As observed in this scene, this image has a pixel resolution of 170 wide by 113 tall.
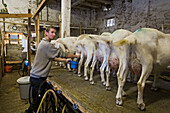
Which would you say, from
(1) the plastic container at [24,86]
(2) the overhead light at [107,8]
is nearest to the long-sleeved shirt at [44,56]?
(1) the plastic container at [24,86]

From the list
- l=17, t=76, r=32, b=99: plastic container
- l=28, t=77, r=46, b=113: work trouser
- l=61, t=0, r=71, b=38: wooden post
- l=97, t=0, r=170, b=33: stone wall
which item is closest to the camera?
l=28, t=77, r=46, b=113: work trouser

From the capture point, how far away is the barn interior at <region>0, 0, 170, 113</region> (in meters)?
1.90

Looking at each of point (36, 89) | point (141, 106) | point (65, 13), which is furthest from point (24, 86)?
point (141, 106)

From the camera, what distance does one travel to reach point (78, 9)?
12195 mm

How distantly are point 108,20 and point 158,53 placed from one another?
978 cm

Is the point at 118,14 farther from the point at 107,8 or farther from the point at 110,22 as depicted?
the point at 107,8

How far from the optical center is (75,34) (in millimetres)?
12164

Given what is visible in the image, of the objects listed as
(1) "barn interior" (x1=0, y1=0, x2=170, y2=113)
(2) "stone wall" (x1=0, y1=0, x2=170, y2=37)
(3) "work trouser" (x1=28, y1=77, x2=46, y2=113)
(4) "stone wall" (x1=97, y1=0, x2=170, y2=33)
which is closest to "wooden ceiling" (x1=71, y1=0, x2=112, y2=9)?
(1) "barn interior" (x1=0, y1=0, x2=170, y2=113)

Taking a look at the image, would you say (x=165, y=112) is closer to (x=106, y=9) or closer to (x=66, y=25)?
(x=66, y=25)

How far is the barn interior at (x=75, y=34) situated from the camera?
1901mm

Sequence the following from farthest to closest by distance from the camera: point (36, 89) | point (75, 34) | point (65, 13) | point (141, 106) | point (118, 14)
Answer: point (75, 34) → point (118, 14) → point (65, 13) → point (36, 89) → point (141, 106)

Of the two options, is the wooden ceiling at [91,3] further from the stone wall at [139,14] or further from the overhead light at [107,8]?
the stone wall at [139,14]

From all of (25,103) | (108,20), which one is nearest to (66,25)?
(25,103)

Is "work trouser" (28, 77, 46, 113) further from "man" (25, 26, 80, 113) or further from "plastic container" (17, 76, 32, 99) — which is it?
"plastic container" (17, 76, 32, 99)
